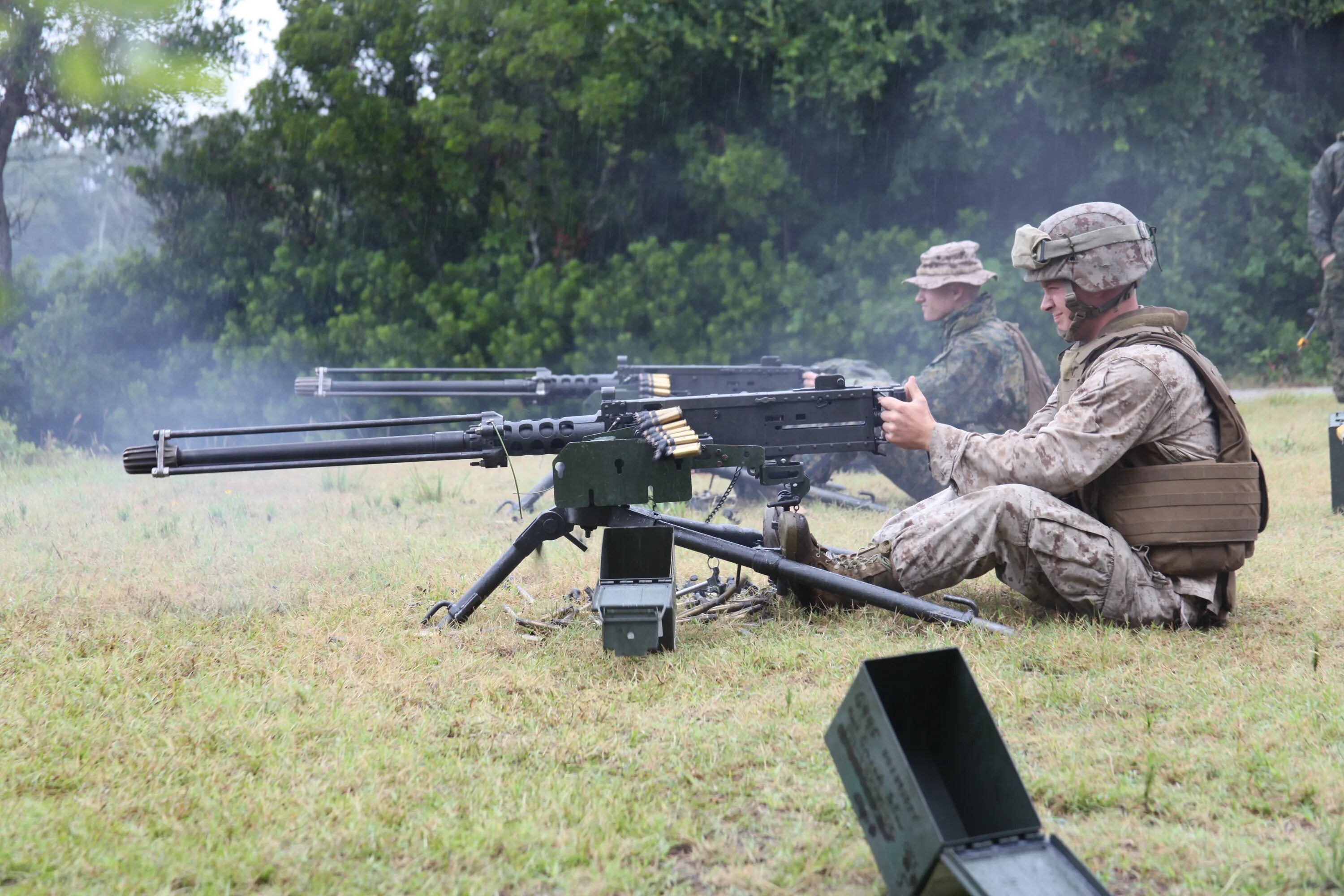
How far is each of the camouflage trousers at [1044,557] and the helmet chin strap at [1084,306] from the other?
0.74 m

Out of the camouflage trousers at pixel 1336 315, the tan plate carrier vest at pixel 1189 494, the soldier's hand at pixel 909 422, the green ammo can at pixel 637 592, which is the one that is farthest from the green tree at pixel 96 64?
the camouflage trousers at pixel 1336 315

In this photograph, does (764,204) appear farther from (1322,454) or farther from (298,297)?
(1322,454)

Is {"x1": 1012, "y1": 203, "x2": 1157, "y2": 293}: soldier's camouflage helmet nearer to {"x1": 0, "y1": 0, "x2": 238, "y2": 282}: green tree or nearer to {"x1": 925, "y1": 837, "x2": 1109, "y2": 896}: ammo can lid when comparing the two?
{"x1": 925, "y1": 837, "x2": 1109, "y2": 896}: ammo can lid

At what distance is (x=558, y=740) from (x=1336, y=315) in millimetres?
10921

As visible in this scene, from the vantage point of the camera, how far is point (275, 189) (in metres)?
17.5

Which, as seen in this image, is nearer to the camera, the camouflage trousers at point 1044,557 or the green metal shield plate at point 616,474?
the camouflage trousers at point 1044,557

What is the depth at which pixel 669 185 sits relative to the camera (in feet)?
57.7

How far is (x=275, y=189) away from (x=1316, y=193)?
13803 millimetres

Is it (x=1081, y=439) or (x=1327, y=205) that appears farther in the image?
(x=1327, y=205)

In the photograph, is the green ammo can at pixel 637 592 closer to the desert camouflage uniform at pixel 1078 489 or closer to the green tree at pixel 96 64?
the desert camouflage uniform at pixel 1078 489

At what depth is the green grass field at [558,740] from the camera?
2.71 metres

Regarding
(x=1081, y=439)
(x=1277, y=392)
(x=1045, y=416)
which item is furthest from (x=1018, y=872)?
(x=1277, y=392)

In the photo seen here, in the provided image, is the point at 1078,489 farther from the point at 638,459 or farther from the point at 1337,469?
the point at 1337,469

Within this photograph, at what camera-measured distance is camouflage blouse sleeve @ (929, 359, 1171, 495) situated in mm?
4336
